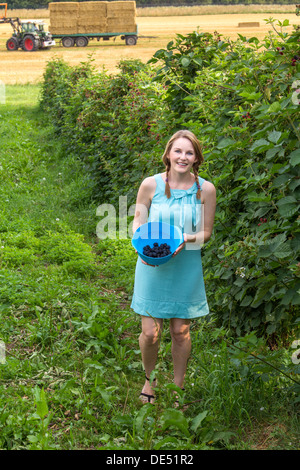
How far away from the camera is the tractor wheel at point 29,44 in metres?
32.9

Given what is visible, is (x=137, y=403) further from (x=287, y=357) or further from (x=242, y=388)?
(x=287, y=357)

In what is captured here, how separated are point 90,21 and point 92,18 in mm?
235

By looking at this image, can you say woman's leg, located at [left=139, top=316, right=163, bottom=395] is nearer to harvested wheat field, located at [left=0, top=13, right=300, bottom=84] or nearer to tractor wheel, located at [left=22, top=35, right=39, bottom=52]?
harvested wheat field, located at [left=0, top=13, right=300, bottom=84]

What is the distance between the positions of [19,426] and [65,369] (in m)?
0.67

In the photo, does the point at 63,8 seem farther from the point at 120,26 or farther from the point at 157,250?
the point at 157,250

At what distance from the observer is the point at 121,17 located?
1622 inches

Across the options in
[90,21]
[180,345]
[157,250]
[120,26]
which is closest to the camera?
[157,250]

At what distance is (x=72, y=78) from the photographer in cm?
1203

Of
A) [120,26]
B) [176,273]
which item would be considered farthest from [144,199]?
[120,26]

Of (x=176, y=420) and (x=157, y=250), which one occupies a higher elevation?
(x=157, y=250)

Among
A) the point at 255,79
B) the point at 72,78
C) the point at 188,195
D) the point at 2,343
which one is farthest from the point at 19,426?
the point at 72,78

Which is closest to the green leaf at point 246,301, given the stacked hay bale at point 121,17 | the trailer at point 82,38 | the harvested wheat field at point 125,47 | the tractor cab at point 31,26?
the harvested wheat field at point 125,47

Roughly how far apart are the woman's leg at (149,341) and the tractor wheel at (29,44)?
1251 inches

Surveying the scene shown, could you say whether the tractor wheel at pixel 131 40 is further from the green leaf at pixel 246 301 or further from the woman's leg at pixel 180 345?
the woman's leg at pixel 180 345
